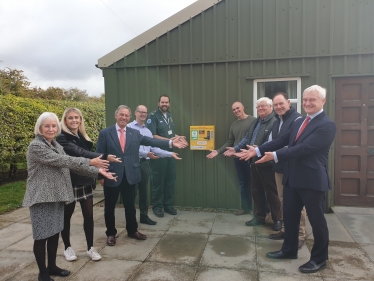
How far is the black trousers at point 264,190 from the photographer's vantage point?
4274mm

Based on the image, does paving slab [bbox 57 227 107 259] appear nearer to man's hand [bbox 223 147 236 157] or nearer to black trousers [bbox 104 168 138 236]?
black trousers [bbox 104 168 138 236]

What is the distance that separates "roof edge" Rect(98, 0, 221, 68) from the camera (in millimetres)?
5270

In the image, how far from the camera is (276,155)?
10.3 ft

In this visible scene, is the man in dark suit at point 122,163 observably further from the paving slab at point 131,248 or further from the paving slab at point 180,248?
the paving slab at point 180,248

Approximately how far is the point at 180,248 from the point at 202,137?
7.10 feet

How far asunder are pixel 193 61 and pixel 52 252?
12.8 feet

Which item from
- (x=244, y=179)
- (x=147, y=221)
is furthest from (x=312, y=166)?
(x=147, y=221)

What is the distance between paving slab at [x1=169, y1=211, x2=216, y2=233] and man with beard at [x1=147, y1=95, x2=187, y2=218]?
0.92ft

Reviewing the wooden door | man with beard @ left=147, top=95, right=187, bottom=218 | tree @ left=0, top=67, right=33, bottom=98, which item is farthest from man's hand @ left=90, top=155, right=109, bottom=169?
tree @ left=0, top=67, right=33, bottom=98

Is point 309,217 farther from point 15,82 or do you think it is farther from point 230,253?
point 15,82

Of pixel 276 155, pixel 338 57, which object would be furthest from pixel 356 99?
pixel 276 155

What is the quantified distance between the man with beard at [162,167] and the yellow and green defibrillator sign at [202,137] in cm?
40

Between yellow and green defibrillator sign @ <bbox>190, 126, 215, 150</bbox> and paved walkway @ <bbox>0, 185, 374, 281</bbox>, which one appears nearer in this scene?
paved walkway @ <bbox>0, 185, 374, 281</bbox>

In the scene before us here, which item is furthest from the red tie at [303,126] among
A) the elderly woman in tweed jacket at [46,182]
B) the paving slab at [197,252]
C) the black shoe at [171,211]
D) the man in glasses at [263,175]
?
the black shoe at [171,211]
